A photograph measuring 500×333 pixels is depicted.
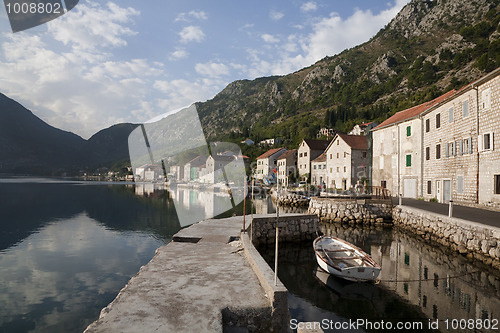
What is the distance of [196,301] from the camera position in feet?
21.7

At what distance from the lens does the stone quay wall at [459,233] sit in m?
14.6

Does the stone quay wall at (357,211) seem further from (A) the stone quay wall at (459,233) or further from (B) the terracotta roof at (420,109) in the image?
(B) the terracotta roof at (420,109)

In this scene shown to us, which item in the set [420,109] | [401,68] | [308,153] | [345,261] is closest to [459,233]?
[345,261]

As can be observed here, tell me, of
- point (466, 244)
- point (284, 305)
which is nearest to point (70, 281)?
point (284, 305)

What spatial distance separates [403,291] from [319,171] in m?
52.7

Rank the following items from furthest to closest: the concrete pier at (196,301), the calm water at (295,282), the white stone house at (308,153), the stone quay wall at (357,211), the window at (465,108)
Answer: the white stone house at (308,153) < the stone quay wall at (357,211) < the window at (465,108) < the calm water at (295,282) < the concrete pier at (196,301)

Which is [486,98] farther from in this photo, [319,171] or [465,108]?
[319,171]

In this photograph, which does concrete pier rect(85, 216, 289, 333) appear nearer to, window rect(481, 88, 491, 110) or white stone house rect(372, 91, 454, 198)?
window rect(481, 88, 491, 110)

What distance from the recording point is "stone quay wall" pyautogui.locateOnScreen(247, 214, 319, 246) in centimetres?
1978

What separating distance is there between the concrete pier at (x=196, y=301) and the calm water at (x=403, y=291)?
3.51 meters

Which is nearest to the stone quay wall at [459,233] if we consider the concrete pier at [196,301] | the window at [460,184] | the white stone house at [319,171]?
the window at [460,184]

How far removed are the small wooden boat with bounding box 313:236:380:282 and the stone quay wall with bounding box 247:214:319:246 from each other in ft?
15.5

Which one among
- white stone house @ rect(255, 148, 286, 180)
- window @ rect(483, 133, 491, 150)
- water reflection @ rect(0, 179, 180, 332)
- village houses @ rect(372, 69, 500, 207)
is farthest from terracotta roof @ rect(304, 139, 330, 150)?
window @ rect(483, 133, 491, 150)

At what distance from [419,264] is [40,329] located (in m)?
17.3
